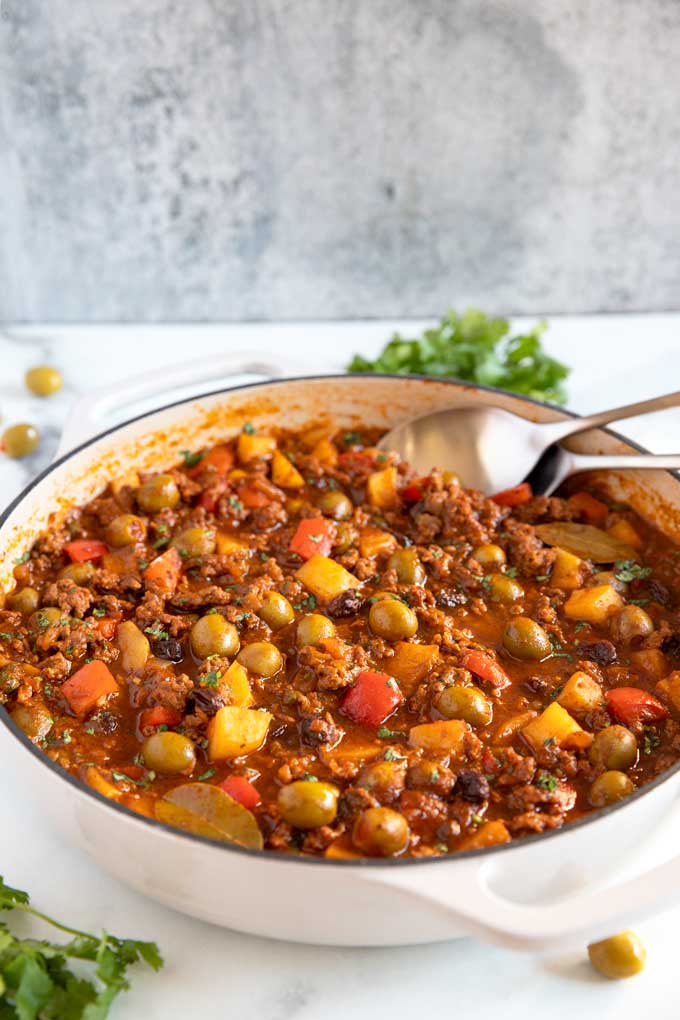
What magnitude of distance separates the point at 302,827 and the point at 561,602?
1.42 metres

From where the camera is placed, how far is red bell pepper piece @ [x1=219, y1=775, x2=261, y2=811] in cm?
311

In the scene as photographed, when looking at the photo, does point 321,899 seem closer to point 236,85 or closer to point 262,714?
point 262,714

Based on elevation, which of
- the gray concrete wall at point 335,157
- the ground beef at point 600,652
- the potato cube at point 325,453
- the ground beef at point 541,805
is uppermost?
the gray concrete wall at point 335,157

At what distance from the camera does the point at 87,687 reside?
3.50 meters

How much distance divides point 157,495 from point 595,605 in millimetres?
1769

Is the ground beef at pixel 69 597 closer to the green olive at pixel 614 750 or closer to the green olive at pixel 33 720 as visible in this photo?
the green olive at pixel 33 720

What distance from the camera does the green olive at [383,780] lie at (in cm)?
312

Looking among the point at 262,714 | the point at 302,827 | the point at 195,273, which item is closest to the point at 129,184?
the point at 195,273

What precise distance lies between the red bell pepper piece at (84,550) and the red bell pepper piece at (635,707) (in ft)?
6.43

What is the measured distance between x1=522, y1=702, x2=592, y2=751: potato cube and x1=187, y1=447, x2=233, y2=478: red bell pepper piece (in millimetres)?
1879

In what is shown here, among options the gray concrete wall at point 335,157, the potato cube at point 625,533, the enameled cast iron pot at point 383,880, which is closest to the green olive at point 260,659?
the enameled cast iron pot at point 383,880

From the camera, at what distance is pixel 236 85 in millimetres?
5512

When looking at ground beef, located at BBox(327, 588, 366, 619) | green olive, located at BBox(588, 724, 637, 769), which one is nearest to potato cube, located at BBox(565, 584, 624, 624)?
green olive, located at BBox(588, 724, 637, 769)

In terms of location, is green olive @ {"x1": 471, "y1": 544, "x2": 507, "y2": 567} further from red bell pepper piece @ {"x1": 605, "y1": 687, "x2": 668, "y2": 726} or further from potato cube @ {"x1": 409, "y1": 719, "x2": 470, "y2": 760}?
potato cube @ {"x1": 409, "y1": 719, "x2": 470, "y2": 760}
